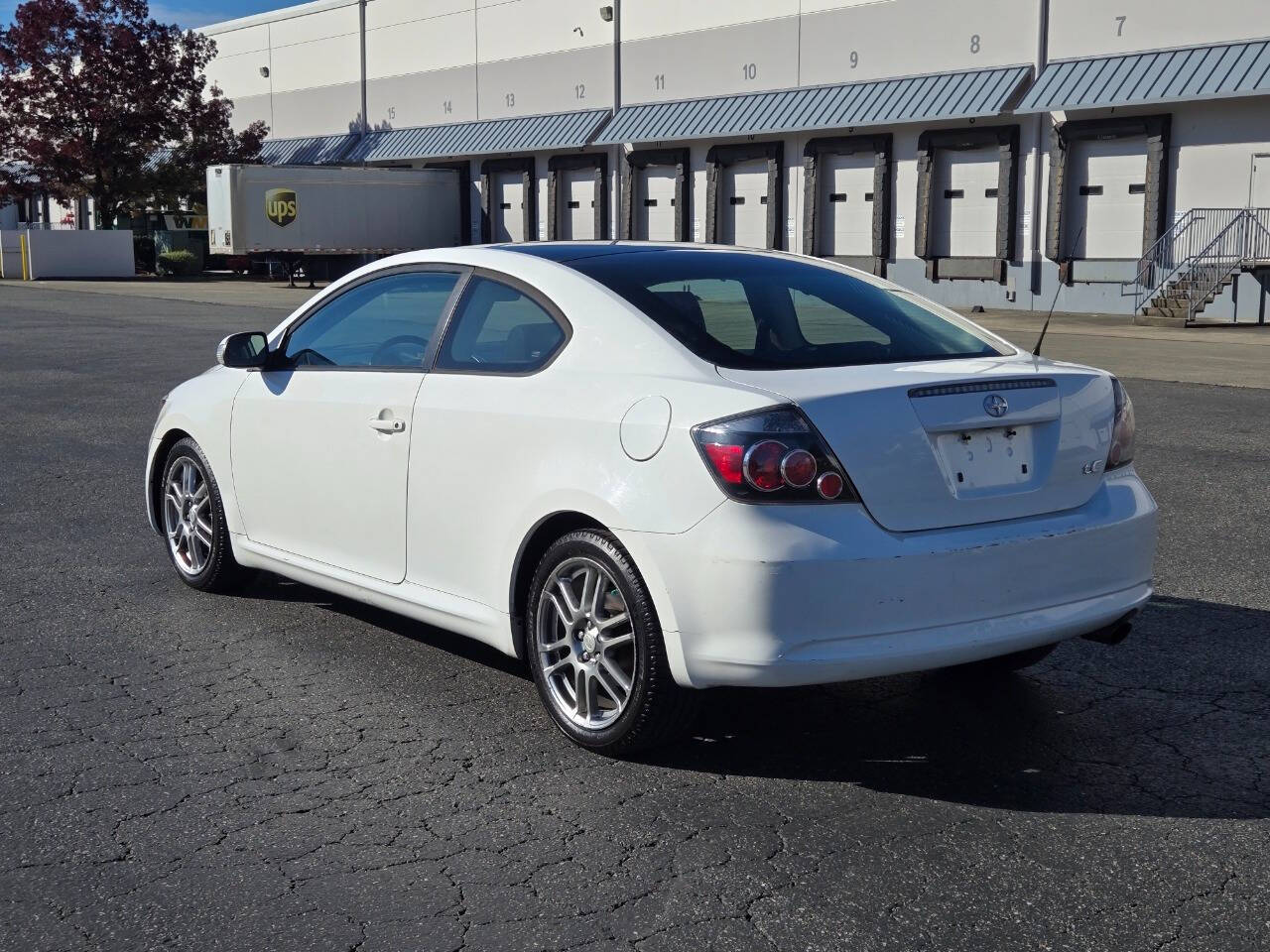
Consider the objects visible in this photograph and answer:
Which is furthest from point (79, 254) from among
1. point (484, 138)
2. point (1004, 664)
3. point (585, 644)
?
point (585, 644)

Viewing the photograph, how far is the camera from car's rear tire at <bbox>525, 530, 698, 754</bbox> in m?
4.39

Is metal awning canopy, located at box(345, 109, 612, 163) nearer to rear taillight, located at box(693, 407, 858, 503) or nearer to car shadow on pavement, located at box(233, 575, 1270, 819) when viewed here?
car shadow on pavement, located at box(233, 575, 1270, 819)

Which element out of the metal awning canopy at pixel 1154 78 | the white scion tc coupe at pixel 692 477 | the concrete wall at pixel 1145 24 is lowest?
the white scion tc coupe at pixel 692 477

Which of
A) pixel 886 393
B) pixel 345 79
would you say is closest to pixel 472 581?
pixel 886 393

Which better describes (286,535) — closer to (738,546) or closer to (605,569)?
(605,569)

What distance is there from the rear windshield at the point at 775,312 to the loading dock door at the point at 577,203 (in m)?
40.5

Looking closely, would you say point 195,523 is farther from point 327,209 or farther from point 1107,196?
point 327,209

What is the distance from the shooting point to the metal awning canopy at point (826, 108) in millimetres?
33844

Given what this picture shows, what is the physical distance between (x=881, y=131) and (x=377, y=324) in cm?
3269

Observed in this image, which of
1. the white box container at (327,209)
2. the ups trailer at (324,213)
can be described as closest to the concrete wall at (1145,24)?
the ups trailer at (324,213)

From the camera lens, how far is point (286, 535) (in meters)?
5.95

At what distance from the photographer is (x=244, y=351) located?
20.1 ft

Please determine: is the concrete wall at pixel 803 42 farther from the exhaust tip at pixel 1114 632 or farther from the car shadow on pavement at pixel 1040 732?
the exhaust tip at pixel 1114 632

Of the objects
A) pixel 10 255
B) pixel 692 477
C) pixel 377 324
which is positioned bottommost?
pixel 692 477
